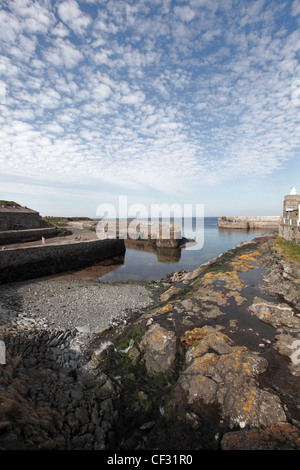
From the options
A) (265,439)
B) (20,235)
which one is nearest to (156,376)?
(265,439)

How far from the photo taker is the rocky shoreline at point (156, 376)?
12.7ft

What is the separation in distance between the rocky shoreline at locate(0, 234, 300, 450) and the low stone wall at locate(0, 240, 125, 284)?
19.1 feet

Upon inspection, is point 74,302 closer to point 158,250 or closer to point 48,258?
point 48,258

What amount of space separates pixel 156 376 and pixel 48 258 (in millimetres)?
15652

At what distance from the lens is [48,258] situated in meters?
18.0

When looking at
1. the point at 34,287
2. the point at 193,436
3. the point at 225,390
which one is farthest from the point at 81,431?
the point at 34,287

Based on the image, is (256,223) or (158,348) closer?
(158,348)

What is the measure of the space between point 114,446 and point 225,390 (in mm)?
2675

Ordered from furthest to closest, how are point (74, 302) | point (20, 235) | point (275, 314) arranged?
1. point (20, 235)
2. point (74, 302)
3. point (275, 314)

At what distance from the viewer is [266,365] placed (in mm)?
5387

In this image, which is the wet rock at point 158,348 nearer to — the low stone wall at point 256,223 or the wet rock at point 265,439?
the wet rock at point 265,439

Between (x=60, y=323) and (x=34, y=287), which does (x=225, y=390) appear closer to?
(x=60, y=323)

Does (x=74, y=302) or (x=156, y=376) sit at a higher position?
(x=156, y=376)
